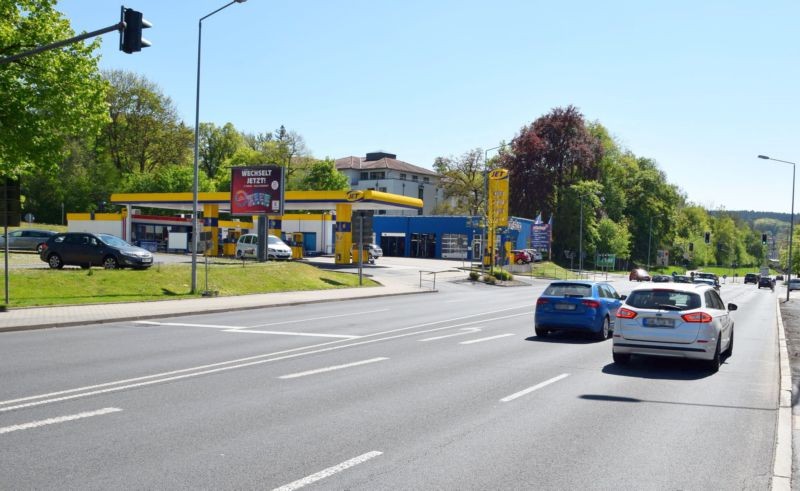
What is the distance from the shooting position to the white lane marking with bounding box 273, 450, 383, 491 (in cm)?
535

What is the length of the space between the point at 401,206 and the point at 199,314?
104 ft

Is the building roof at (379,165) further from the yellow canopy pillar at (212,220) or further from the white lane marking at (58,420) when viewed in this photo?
the white lane marking at (58,420)

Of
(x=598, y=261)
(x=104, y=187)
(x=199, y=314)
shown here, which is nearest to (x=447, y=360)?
(x=199, y=314)

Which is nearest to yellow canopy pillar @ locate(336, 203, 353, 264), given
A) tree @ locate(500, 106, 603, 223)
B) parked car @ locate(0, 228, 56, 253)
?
parked car @ locate(0, 228, 56, 253)

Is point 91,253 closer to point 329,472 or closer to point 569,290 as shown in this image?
point 569,290

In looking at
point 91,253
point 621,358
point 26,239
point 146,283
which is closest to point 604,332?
point 621,358

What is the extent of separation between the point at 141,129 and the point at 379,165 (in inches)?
1544

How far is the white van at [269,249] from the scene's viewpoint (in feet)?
160

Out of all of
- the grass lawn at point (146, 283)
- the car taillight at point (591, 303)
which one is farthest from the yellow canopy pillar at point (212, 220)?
the car taillight at point (591, 303)

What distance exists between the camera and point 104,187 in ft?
261

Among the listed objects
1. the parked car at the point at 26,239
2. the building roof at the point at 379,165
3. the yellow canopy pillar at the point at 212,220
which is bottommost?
the parked car at the point at 26,239

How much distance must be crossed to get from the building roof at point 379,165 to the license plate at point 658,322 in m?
97.9

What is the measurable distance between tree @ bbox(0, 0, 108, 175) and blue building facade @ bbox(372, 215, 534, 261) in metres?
47.9

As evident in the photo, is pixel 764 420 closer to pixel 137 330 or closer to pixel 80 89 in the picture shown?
pixel 137 330
